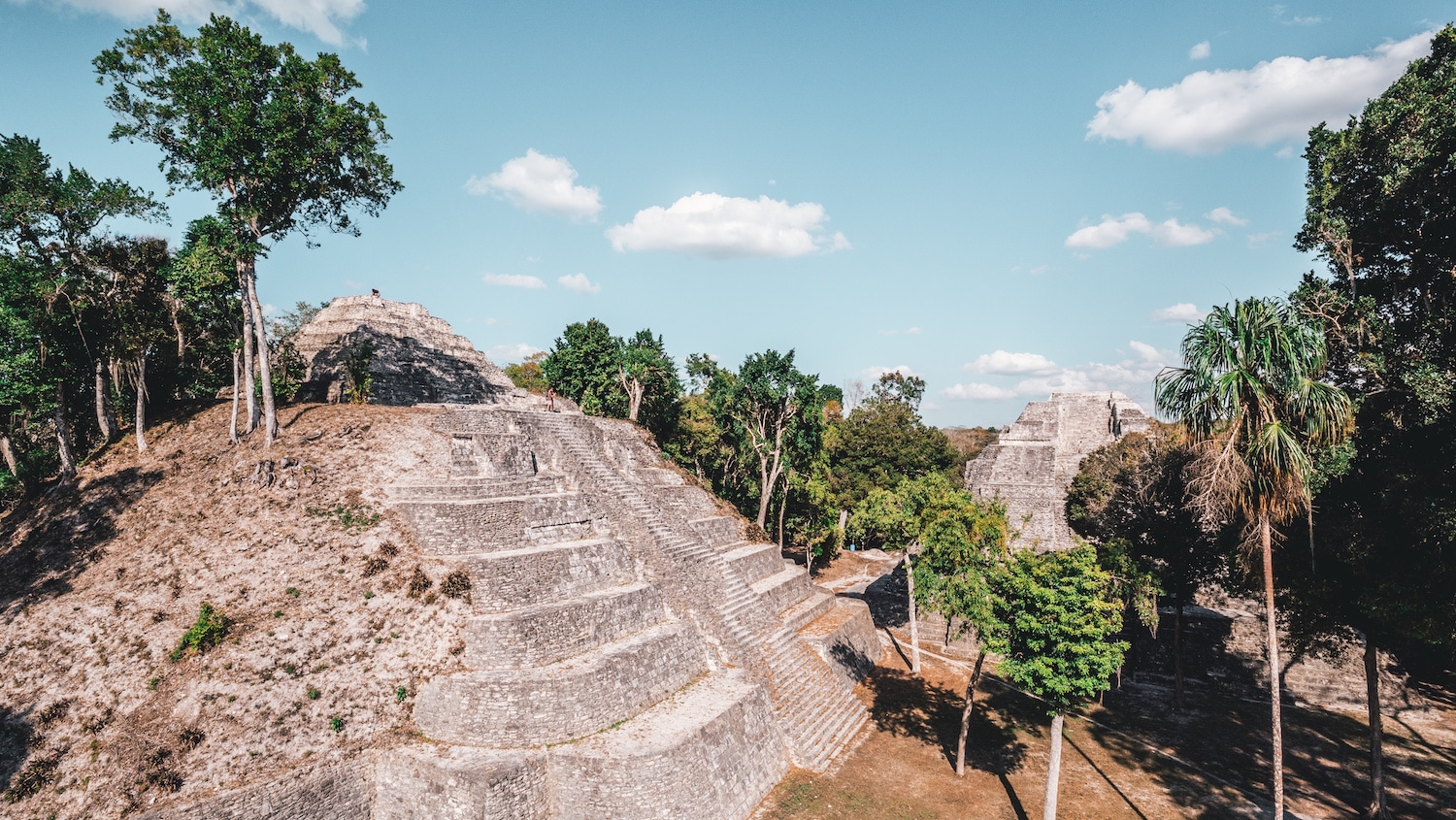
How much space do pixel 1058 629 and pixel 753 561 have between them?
40.5 ft

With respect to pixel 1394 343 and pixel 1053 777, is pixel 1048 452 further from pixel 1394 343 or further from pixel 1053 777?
pixel 1053 777

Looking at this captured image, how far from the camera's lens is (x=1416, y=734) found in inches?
722

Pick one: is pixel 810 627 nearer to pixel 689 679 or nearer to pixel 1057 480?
pixel 689 679

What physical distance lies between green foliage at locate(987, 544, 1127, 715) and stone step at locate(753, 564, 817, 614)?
31.5 ft

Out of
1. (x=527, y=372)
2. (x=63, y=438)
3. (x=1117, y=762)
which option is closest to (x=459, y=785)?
(x=63, y=438)

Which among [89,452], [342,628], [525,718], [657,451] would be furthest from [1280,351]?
[89,452]

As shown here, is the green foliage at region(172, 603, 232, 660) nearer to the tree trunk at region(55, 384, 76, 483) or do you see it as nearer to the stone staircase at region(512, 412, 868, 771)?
the tree trunk at region(55, 384, 76, 483)

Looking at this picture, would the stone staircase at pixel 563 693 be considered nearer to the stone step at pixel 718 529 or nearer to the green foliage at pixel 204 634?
the green foliage at pixel 204 634

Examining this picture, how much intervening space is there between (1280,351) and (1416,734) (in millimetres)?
17968

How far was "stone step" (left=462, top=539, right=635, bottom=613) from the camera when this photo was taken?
590 inches

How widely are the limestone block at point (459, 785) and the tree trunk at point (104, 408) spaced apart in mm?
16254

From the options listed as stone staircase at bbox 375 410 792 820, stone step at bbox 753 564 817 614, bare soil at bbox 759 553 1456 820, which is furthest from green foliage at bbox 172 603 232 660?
stone step at bbox 753 564 817 614

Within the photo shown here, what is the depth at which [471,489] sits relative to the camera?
1767 cm

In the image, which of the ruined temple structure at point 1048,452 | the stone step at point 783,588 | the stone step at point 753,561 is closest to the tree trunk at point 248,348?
the stone step at point 753,561
